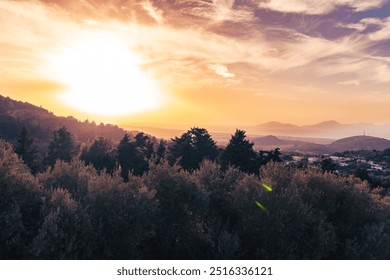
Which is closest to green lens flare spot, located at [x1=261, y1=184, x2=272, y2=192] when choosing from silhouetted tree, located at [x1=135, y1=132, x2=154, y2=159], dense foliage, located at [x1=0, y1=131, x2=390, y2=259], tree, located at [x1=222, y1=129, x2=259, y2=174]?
dense foliage, located at [x1=0, y1=131, x2=390, y2=259]

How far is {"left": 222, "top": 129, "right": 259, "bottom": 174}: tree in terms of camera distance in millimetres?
75375

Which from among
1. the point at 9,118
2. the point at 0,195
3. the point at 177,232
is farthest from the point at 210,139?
the point at 9,118

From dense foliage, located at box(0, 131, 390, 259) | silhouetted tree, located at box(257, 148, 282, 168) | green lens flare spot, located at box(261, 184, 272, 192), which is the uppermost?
silhouetted tree, located at box(257, 148, 282, 168)

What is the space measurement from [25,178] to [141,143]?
2586 inches

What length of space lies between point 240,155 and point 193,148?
540 inches

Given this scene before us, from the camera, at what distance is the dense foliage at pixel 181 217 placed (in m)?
26.5

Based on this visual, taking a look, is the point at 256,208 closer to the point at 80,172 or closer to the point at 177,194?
the point at 177,194

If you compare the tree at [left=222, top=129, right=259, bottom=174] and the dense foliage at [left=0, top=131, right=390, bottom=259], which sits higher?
the tree at [left=222, top=129, right=259, bottom=174]

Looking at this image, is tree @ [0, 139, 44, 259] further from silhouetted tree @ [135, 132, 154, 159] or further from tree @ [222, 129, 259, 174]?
silhouetted tree @ [135, 132, 154, 159]

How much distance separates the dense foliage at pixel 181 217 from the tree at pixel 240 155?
108ft

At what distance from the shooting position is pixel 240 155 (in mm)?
75938

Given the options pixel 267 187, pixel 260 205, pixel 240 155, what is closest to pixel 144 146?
pixel 240 155

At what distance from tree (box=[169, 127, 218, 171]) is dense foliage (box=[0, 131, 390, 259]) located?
3888 cm

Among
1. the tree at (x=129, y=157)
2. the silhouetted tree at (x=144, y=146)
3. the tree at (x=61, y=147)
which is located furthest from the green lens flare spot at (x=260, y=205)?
the tree at (x=61, y=147)
